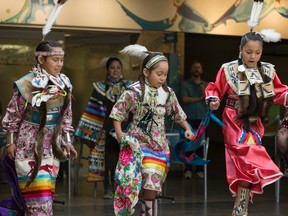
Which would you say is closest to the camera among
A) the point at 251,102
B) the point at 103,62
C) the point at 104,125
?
the point at 251,102

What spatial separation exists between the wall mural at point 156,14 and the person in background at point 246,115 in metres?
3.41

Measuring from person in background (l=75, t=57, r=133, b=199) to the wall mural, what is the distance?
0.90 m

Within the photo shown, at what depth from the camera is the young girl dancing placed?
7297 mm

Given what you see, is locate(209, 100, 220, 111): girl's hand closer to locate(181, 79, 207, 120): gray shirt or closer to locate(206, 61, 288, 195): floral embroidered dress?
locate(206, 61, 288, 195): floral embroidered dress

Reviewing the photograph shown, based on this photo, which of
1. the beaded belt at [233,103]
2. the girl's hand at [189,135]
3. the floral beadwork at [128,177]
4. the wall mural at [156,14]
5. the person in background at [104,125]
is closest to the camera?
the floral beadwork at [128,177]

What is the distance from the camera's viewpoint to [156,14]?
11.2 meters

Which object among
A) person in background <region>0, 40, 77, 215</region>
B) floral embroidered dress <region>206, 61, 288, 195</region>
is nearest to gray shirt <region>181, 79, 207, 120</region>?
floral embroidered dress <region>206, 61, 288, 195</region>

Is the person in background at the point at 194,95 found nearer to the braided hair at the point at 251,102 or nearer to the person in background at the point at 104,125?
the person in background at the point at 104,125

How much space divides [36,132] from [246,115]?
2038mm

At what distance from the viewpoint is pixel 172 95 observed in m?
7.62

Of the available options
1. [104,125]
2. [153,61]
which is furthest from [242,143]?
[104,125]

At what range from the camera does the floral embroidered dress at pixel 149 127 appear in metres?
7.33

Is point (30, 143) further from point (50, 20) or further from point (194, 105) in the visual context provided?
point (194, 105)

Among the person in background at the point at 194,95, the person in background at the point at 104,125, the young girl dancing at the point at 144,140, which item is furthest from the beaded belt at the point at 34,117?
the person in background at the point at 194,95
